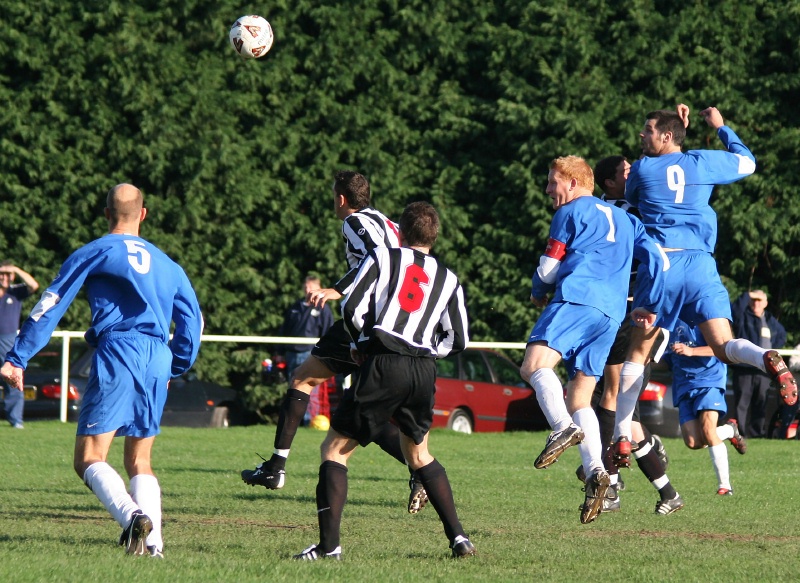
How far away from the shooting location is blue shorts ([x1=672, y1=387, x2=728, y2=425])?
9250 mm

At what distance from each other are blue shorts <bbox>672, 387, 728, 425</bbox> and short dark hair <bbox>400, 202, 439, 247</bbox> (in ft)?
12.2

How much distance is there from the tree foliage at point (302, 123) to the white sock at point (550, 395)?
45.5 ft

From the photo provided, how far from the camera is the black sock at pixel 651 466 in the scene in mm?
8281

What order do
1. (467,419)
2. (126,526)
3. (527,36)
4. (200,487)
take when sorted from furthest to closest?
(527,36), (467,419), (200,487), (126,526)

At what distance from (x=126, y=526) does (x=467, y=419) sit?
13477 millimetres

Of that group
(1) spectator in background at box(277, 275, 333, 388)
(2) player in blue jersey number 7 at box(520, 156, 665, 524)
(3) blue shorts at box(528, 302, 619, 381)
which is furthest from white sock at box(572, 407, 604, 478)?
(1) spectator in background at box(277, 275, 333, 388)

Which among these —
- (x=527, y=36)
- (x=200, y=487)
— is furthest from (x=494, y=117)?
(x=200, y=487)

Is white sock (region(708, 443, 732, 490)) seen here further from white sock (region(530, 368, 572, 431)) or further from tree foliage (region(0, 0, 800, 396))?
tree foliage (region(0, 0, 800, 396))

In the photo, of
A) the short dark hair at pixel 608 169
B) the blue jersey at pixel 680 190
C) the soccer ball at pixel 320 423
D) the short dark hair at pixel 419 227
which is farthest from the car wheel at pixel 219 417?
the short dark hair at pixel 419 227

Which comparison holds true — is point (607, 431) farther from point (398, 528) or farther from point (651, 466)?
point (398, 528)

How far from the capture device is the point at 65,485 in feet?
31.2

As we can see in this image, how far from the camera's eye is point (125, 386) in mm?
6066

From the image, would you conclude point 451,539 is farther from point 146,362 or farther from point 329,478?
point 146,362

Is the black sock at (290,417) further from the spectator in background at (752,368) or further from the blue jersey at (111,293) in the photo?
the spectator in background at (752,368)
